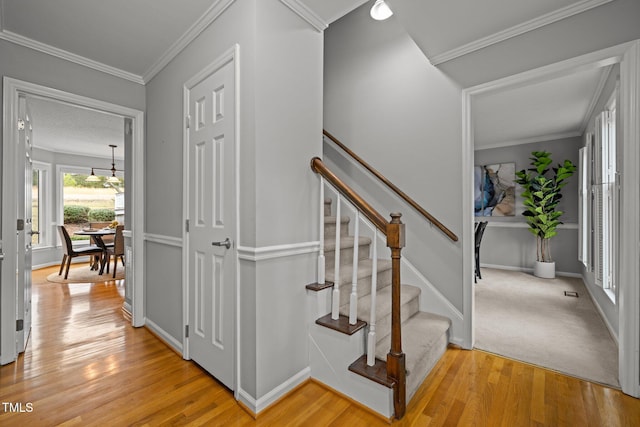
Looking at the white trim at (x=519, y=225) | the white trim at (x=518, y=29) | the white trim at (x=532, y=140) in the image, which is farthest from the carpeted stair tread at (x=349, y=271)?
the white trim at (x=532, y=140)

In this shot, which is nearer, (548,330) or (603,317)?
(548,330)

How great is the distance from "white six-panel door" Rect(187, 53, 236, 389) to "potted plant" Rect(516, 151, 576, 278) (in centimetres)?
528

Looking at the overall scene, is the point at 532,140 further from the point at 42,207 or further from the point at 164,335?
the point at 42,207

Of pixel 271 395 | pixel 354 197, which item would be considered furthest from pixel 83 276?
pixel 354 197

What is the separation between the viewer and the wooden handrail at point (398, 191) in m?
2.45

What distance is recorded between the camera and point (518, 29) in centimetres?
209

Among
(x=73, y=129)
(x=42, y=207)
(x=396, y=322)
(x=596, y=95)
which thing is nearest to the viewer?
(x=396, y=322)

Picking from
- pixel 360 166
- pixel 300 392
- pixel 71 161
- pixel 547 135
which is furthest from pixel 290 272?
pixel 71 161

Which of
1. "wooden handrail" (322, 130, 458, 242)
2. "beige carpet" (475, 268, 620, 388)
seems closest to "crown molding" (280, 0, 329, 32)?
"wooden handrail" (322, 130, 458, 242)

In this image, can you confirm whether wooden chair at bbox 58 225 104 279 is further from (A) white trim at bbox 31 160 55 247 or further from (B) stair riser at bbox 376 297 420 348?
(B) stair riser at bbox 376 297 420 348

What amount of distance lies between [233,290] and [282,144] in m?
0.95

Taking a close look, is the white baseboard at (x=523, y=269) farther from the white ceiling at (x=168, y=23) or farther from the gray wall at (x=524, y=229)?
the white ceiling at (x=168, y=23)

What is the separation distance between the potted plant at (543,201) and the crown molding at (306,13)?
189 inches

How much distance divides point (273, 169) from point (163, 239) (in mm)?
1465
